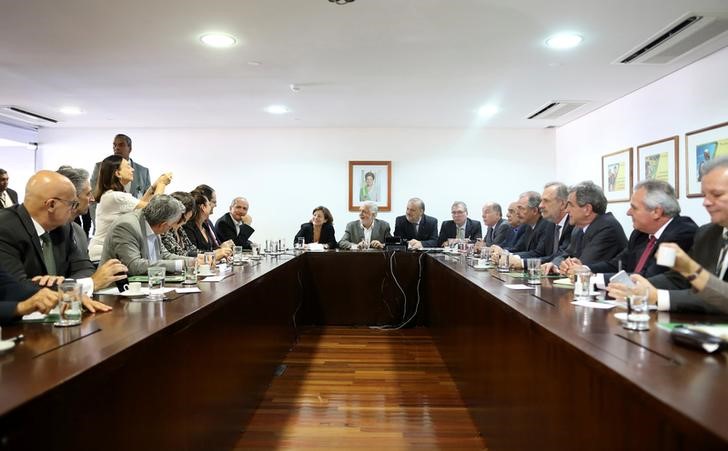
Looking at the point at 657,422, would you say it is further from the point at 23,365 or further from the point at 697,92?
the point at 697,92

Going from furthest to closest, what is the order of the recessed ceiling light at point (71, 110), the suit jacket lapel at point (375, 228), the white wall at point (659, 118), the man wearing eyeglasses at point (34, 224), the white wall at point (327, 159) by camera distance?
1. the white wall at point (327, 159)
2. the recessed ceiling light at point (71, 110)
3. the suit jacket lapel at point (375, 228)
4. the white wall at point (659, 118)
5. the man wearing eyeglasses at point (34, 224)

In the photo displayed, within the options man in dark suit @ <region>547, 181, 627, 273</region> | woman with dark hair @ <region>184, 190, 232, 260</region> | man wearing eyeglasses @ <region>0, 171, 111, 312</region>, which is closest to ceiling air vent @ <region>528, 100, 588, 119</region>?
man in dark suit @ <region>547, 181, 627, 273</region>

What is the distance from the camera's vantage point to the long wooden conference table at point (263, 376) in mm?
970

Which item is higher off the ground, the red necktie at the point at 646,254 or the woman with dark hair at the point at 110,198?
the woman with dark hair at the point at 110,198

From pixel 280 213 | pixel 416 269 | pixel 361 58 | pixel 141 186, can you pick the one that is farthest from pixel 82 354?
pixel 280 213

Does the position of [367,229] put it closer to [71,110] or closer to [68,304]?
[71,110]

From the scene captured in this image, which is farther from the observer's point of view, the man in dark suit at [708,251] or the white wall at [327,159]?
the white wall at [327,159]

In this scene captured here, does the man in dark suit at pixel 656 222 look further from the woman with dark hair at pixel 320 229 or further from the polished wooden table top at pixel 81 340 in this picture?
the woman with dark hair at pixel 320 229

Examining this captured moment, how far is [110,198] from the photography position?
11.0ft

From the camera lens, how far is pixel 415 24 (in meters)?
3.59

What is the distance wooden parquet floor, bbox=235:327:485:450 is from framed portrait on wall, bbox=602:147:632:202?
10.5 ft

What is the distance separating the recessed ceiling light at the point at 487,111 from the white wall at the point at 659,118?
4.37 ft

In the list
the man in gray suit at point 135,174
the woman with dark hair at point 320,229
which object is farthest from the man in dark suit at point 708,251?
the woman with dark hair at point 320,229

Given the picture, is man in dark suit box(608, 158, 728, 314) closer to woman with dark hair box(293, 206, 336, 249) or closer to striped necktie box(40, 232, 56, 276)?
striped necktie box(40, 232, 56, 276)
